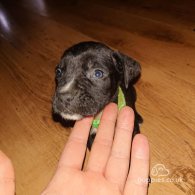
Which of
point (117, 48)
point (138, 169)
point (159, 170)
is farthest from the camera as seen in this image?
point (117, 48)

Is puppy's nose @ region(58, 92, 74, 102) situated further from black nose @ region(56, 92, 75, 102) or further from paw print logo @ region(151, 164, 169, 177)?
paw print logo @ region(151, 164, 169, 177)

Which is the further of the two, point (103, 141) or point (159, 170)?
point (159, 170)

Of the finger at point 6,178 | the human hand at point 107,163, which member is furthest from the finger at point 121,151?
the finger at point 6,178

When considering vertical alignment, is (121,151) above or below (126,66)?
below

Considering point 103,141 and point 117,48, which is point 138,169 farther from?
point 117,48

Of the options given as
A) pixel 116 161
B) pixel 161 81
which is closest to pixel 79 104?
pixel 116 161

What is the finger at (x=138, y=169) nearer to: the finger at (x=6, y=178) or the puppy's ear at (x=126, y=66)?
the puppy's ear at (x=126, y=66)

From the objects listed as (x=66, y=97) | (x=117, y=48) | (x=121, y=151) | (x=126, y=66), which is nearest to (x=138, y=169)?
(x=121, y=151)
